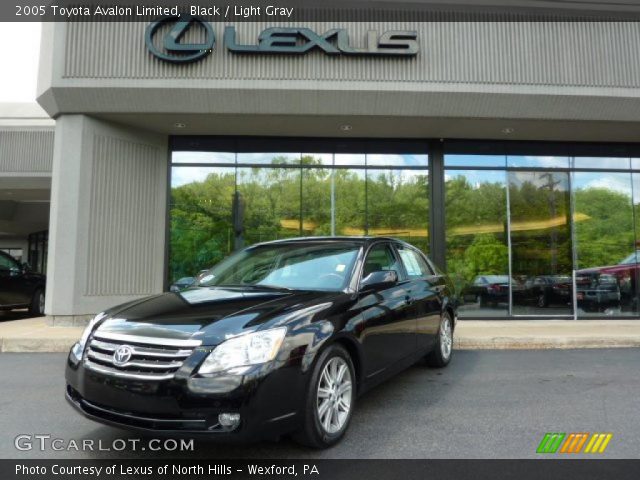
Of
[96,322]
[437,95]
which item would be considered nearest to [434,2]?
[437,95]

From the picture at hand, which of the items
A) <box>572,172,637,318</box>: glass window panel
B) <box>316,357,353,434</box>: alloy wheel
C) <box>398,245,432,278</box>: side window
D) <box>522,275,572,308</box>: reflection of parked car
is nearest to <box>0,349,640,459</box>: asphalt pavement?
<box>316,357,353,434</box>: alloy wheel

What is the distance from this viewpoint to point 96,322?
3609 mm

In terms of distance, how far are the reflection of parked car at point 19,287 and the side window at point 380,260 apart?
1028 cm

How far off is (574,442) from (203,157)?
985 centimetres

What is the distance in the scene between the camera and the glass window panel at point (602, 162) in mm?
11852

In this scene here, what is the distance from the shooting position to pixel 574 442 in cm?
374

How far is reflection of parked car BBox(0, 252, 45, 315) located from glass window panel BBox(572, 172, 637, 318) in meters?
13.4

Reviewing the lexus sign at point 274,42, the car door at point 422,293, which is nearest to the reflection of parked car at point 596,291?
the lexus sign at point 274,42

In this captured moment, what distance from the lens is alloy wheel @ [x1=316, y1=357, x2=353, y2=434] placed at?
136 inches

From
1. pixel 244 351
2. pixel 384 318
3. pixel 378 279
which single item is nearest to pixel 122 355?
pixel 244 351

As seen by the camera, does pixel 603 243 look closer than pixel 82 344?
No

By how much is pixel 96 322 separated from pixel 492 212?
9.99 m

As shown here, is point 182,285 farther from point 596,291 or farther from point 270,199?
point 596,291

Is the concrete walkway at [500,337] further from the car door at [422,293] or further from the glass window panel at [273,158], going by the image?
the glass window panel at [273,158]
